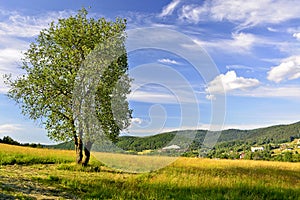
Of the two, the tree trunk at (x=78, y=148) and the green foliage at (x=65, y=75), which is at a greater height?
the green foliage at (x=65, y=75)

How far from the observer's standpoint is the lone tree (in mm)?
21766

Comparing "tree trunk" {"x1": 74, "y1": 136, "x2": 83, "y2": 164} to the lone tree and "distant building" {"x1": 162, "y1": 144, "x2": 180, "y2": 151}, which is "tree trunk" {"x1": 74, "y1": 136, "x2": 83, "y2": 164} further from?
"distant building" {"x1": 162, "y1": 144, "x2": 180, "y2": 151}

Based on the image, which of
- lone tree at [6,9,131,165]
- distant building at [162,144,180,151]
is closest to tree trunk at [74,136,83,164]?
lone tree at [6,9,131,165]

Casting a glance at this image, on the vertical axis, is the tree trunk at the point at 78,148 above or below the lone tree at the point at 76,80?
below

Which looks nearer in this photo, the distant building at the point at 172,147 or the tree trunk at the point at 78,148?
the distant building at the point at 172,147

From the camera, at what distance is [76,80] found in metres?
21.7

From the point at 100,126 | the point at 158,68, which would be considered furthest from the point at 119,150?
the point at 158,68

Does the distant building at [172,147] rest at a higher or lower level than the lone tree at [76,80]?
lower

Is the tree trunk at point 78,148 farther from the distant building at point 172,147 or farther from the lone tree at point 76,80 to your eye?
the distant building at point 172,147

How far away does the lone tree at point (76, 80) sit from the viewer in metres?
21.8

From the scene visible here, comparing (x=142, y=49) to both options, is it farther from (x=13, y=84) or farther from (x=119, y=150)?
(x=13, y=84)

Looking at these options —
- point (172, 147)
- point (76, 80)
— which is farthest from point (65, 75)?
point (172, 147)

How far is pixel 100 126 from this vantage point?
22031 millimetres

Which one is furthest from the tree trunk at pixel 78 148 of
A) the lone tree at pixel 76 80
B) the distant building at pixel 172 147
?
the distant building at pixel 172 147
